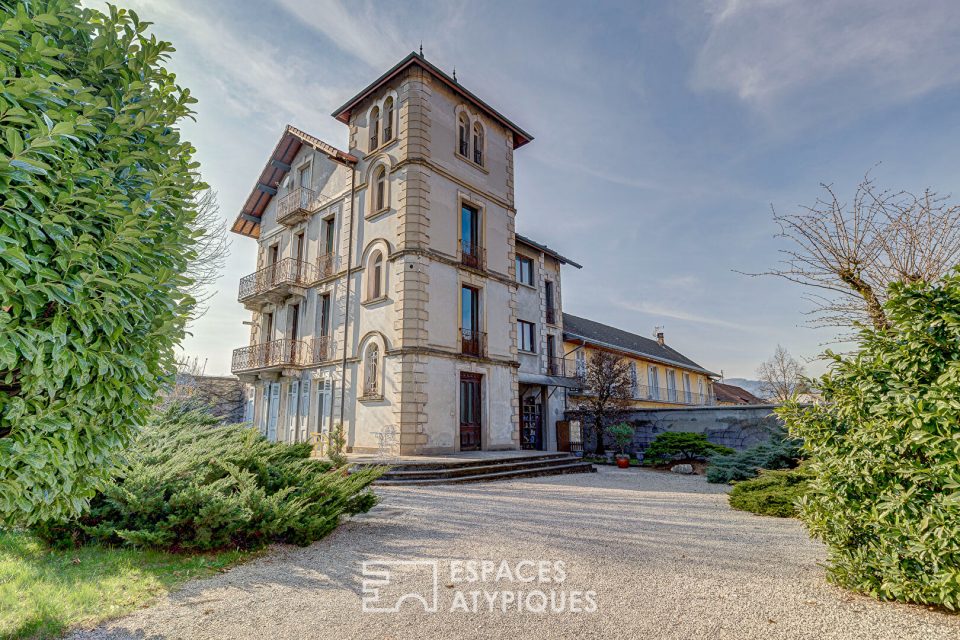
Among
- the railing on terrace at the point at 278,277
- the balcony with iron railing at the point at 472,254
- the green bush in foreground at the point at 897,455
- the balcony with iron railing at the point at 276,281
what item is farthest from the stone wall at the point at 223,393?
the green bush in foreground at the point at 897,455

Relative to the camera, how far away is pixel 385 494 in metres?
8.80

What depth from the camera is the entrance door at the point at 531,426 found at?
18.9 meters

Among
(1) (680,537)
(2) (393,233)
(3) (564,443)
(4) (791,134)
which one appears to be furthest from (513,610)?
(3) (564,443)

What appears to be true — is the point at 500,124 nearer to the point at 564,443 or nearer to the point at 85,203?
the point at 564,443

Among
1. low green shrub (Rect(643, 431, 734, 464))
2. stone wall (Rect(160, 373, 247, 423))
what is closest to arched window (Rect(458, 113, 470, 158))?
low green shrub (Rect(643, 431, 734, 464))

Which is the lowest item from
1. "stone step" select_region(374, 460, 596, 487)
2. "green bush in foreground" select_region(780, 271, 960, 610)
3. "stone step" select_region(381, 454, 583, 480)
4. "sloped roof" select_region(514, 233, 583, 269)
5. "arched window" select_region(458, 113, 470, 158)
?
"stone step" select_region(374, 460, 596, 487)

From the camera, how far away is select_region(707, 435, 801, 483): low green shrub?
30.3 feet

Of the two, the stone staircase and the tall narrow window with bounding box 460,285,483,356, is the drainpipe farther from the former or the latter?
the stone staircase

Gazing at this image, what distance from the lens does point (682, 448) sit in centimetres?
1463

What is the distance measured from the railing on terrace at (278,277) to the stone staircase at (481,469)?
9513 millimetres

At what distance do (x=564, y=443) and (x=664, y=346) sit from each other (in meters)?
24.4

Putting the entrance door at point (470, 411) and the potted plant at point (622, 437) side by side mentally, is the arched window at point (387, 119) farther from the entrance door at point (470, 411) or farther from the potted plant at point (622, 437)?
the potted plant at point (622, 437)

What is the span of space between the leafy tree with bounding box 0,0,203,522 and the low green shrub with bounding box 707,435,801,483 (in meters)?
9.74

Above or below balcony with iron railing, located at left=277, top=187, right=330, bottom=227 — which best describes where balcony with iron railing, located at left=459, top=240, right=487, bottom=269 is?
below
